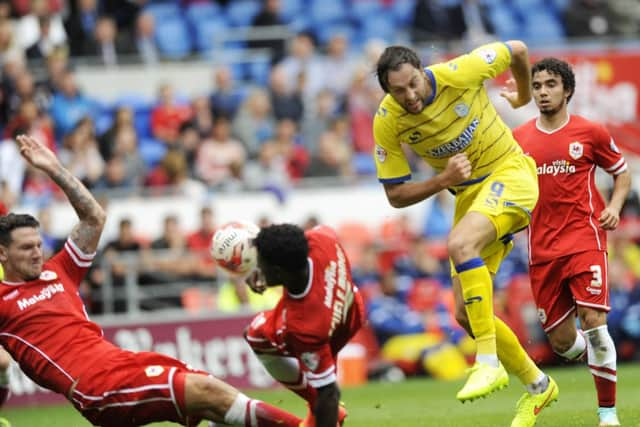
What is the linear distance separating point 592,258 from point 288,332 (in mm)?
3130

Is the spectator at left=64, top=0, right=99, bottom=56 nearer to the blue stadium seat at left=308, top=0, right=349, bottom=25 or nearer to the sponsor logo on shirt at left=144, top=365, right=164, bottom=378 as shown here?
the blue stadium seat at left=308, top=0, right=349, bottom=25

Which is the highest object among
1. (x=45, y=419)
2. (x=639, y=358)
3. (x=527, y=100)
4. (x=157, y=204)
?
(x=527, y=100)

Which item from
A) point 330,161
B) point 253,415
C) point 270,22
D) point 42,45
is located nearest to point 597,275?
point 253,415

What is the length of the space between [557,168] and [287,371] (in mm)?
2883

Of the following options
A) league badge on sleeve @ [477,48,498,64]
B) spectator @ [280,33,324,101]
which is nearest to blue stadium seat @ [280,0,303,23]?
spectator @ [280,33,324,101]

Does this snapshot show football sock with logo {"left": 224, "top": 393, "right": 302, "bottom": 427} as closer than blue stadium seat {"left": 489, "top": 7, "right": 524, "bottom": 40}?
Yes

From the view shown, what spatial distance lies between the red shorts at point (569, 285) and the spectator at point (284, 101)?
10.8m

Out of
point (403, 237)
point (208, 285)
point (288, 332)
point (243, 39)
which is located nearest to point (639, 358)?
point (403, 237)

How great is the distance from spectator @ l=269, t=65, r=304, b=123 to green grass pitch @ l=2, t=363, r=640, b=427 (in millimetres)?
5591

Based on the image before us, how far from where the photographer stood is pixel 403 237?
1883cm

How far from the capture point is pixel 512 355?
9.77 metres

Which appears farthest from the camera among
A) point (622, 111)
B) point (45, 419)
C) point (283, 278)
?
point (622, 111)

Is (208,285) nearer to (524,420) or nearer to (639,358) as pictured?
(639,358)

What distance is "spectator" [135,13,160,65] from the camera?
838 inches
